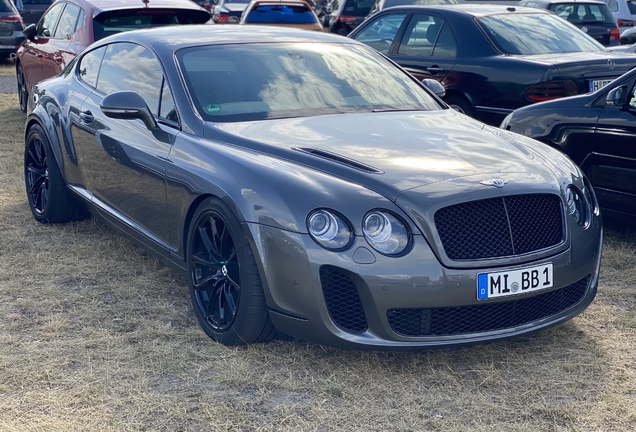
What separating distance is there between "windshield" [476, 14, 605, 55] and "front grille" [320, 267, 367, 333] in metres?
5.11

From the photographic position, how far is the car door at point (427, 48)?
28.1ft

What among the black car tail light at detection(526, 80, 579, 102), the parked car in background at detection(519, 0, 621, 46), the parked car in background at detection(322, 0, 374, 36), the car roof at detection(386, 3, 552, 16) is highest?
the car roof at detection(386, 3, 552, 16)

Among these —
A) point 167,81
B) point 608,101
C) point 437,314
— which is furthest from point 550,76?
point 437,314

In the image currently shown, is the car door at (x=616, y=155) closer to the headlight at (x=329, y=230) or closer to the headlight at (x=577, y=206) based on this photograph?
the headlight at (x=577, y=206)

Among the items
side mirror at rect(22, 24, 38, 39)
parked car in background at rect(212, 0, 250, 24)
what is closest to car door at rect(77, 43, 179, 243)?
side mirror at rect(22, 24, 38, 39)

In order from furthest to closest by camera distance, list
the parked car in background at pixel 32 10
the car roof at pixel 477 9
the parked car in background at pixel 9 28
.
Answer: the parked car in background at pixel 32 10
the parked car in background at pixel 9 28
the car roof at pixel 477 9

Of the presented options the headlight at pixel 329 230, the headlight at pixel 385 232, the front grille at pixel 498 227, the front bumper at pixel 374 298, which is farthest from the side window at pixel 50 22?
the front grille at pixel 498 227

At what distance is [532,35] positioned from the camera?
27.8 feet

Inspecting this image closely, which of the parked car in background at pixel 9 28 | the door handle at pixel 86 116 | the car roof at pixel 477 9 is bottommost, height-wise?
the parked car in background at pixel 9 28

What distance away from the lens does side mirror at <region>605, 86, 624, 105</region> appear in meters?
5.78

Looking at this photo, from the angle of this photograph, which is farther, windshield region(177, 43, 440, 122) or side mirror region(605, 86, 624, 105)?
side mirror region(605, 86, 624, 105)

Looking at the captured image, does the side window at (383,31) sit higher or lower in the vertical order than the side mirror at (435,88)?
lower

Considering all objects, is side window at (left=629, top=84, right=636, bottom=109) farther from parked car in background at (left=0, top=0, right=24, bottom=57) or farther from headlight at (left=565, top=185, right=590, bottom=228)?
parked car in background at (left=0, top=0, right=24, bottom=57)

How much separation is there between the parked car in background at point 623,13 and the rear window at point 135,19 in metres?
12.3
